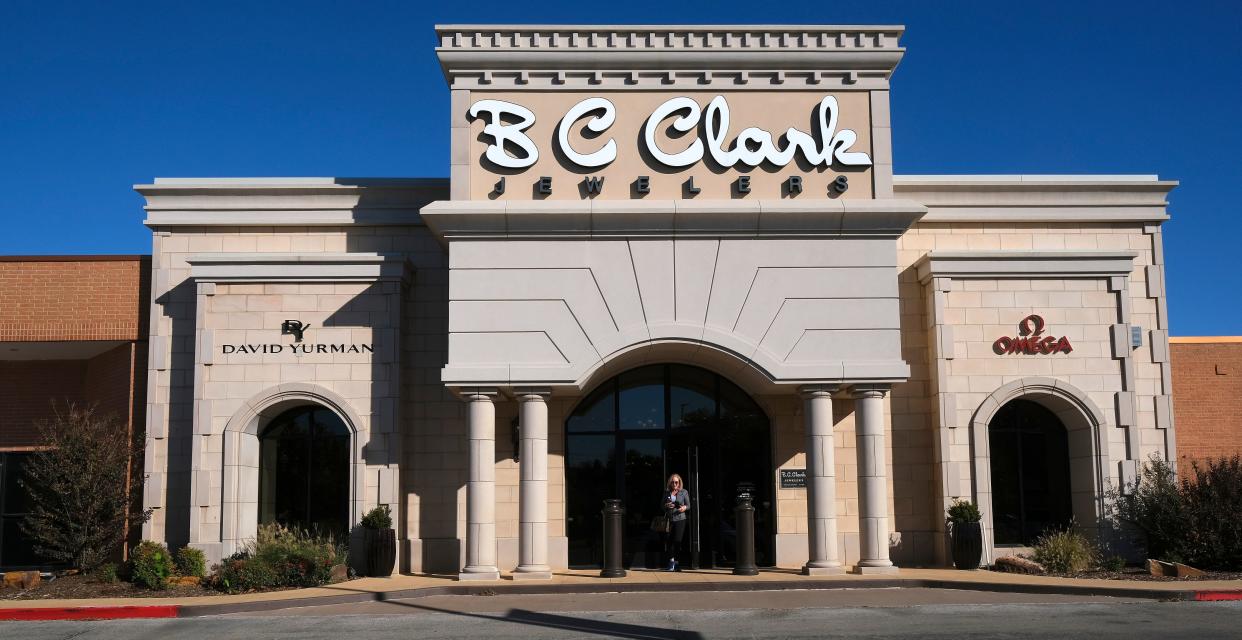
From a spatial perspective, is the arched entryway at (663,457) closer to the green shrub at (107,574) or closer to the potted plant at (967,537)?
the potted plant at (967,537)

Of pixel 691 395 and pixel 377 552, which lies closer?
pixel 377 552

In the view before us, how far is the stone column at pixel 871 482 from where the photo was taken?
1869cm

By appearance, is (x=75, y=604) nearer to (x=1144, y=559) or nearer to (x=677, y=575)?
(x=677, y=575)

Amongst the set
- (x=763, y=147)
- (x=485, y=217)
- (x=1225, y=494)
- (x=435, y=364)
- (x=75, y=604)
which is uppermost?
(x=763, y=147)

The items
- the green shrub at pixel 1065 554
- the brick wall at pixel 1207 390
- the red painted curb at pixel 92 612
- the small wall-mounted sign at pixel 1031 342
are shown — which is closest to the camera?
the red painted curb at pixel 92 612

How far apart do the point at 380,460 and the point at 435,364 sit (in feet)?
6.93

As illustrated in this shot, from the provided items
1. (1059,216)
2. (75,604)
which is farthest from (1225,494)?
(75,604)

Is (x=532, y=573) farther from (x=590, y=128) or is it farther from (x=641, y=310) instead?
(x=590, y=128)

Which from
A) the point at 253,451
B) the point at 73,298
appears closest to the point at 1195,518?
the point at 253,451

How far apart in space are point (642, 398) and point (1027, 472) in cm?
741

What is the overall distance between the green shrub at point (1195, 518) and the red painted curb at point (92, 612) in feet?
52.2

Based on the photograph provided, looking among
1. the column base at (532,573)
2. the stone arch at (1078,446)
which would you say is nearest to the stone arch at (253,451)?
the column base at (532,573)

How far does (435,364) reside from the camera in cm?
2112

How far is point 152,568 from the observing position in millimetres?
18000
